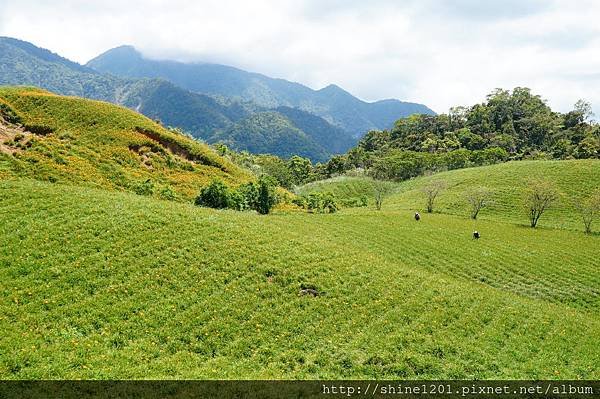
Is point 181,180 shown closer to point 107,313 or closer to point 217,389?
point 107,313

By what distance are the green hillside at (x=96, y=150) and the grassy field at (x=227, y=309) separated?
1808 centimetres

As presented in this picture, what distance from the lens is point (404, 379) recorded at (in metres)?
15.7

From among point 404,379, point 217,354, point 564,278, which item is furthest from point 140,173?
point 564,278

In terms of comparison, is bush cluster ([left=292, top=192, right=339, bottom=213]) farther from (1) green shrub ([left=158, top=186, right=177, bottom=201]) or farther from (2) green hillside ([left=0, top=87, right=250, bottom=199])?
(1) green shrub ([left=158, top=186, right=177, bottom=201])

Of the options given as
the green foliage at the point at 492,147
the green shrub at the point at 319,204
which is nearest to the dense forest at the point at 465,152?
the green foliage at the point at 492,147

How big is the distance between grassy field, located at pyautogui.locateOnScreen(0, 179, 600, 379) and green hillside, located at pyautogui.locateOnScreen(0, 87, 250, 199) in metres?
18.1

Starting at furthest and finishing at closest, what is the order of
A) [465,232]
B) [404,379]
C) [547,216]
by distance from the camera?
[547,216], [465,232], [404,379]

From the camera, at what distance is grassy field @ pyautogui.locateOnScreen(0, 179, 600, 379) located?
15.4 meters

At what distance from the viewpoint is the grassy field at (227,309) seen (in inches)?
607

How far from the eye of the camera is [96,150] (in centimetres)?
5272

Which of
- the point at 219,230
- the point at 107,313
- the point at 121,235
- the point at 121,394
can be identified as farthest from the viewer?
the point at 219,230

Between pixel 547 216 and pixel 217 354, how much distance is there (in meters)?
74.2

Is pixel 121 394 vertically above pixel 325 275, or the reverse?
pixel 325 275

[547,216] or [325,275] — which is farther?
[547,216]
